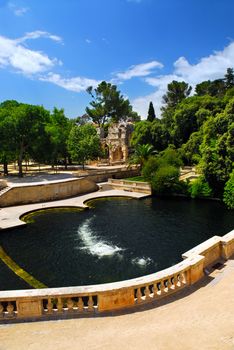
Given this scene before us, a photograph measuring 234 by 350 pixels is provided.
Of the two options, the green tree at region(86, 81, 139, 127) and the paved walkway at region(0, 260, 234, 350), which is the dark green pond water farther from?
the green tree at region(86, 81, 139, 127)

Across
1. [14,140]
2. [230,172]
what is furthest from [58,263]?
[14,140]

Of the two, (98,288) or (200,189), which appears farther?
(200,189)

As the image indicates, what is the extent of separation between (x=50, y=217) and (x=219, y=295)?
20.9 metres

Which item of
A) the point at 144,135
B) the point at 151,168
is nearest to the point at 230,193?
the point at 151,168

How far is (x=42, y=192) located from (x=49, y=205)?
2.81 m

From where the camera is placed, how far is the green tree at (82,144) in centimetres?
4675

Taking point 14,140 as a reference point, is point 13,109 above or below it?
above

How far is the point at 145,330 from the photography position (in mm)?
6934

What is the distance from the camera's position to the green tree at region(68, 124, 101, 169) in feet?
153

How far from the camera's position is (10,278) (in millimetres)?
15266

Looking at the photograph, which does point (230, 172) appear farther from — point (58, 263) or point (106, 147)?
point (106, 147)

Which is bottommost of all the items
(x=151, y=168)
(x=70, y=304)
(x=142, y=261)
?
(x=142, y=261)

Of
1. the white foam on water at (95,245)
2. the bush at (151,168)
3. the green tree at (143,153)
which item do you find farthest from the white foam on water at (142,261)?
the green tree at (143,153)

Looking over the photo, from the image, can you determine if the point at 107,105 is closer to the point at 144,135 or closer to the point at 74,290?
the point at 144,135
